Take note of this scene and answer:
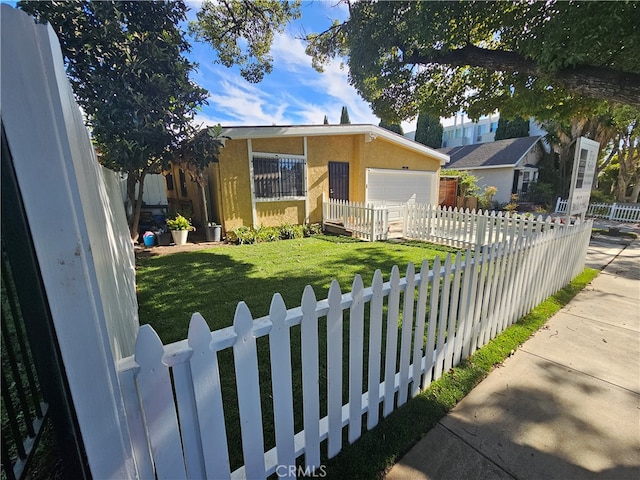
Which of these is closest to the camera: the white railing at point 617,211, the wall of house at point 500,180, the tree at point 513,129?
the white railing at point 617,211

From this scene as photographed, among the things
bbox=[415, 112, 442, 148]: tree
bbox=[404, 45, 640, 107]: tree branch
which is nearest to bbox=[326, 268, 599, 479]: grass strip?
bbox=[404, 45, 640, 107]: tree branch

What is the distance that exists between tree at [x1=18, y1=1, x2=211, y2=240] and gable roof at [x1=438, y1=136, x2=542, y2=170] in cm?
2121

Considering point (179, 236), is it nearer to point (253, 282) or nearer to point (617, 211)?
point (253, 282)

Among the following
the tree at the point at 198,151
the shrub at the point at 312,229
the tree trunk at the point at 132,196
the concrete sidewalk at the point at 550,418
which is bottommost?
the concrete sidewalk at the point at 550,418

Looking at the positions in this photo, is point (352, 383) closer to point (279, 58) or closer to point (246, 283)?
point (246, 283)

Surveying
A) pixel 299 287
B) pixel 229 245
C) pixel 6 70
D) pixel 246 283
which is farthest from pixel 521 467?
pixel 229 245

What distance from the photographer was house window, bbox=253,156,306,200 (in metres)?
9.28

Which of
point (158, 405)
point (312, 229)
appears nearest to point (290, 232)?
point (312, 229)

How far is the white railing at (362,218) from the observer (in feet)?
28.0

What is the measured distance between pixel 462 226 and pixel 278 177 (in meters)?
5.96

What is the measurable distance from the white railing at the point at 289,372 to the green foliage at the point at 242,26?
8.46m

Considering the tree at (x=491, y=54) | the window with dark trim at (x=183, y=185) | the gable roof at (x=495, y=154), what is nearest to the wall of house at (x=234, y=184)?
the tree at (x=491, y=54)

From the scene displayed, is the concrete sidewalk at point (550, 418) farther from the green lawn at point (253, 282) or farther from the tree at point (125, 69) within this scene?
the tree at point (125, 69)

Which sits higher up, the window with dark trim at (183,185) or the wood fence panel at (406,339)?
the window with dark trim at (183,185)
